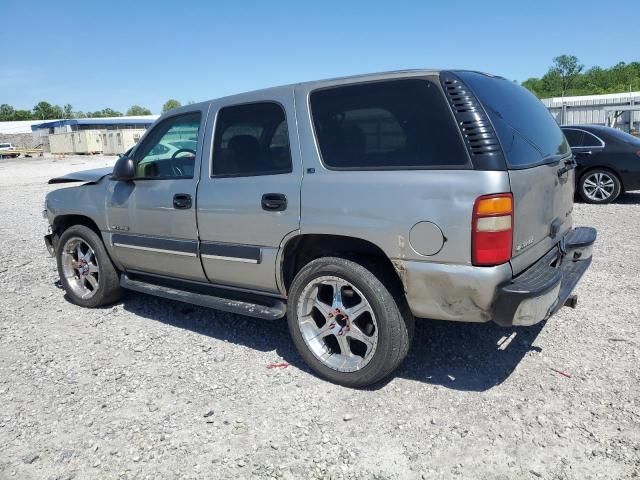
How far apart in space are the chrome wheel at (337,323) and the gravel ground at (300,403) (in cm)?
21

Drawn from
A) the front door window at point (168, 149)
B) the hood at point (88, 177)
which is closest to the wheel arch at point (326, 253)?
the front door window at point (168, 149)

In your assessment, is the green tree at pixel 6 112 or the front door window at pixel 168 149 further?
the green tree at pixel 6 112

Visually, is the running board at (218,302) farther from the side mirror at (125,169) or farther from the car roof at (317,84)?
the car roof at (317,84)

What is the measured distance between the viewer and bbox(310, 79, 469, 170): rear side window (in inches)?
113

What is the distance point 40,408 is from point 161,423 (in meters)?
0.86

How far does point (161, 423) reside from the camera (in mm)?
3025

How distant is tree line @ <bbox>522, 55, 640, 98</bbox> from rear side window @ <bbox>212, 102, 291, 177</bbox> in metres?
93.4

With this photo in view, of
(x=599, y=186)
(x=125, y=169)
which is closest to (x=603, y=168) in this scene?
(x=599, y=186)

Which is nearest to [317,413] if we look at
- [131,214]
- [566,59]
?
[131,214]

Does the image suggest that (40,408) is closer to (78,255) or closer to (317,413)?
(317,413)

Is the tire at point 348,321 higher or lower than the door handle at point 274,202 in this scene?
lower

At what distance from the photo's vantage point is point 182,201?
3.97 meters

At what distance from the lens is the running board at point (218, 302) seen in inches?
143

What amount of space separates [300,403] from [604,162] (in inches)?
338
